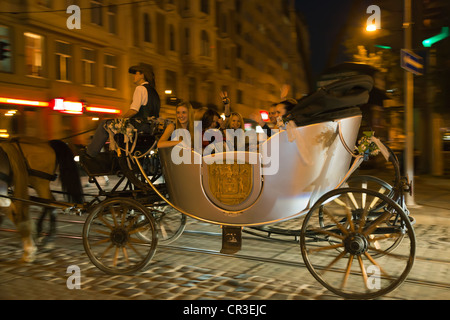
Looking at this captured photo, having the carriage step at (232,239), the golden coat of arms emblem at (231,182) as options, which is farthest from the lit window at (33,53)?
the carriage step at (232,239)

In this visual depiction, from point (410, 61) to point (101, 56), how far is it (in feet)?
56.5

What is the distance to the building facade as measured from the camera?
674 inches

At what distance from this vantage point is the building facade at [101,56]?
674 inches

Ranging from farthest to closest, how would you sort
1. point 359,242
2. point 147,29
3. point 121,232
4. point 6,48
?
point 147,29, point 6,48, point 121,232, point 359,242

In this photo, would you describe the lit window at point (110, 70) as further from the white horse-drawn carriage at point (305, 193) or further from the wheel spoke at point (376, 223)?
the wheel spoke at point (376, 223)

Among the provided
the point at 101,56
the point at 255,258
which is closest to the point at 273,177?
the point at 255,258

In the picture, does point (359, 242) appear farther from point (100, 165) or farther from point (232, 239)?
point (100, 165)

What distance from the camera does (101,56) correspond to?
21.7 meters

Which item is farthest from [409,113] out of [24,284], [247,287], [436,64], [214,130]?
[24,284]

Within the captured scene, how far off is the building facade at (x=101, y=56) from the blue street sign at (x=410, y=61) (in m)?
2.39

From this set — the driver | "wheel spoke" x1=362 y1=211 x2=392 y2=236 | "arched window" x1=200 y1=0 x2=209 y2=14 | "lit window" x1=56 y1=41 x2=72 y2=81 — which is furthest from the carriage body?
"arched window" x1=200 y1=0 x2=209 y2=14

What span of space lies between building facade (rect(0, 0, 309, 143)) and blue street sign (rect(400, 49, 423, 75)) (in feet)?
7.85

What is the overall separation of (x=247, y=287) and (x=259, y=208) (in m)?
0.76

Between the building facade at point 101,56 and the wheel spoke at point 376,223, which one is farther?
the building facade at point 101,56
